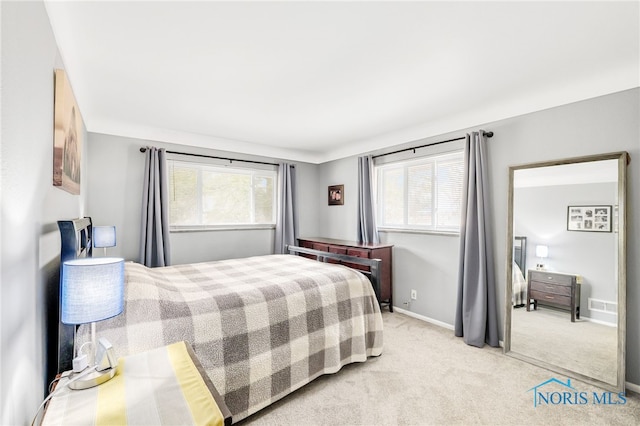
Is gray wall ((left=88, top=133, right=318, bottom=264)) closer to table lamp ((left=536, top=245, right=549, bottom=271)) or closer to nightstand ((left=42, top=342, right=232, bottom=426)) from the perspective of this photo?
nightstand ((left=42, top=342, right=232, bottom=426))

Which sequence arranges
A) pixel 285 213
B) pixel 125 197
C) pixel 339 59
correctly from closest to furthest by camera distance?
pixel 339 59 < pixel 125 197 < pixel 285 213

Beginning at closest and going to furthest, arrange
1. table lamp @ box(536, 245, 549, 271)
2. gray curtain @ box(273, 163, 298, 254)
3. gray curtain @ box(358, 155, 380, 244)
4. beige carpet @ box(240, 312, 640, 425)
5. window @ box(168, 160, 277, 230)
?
beige carpet @ box(240, 312, 640, 425) → table lamp @ box(536, 245, 549, 271) → window @ box(168, 160, 277, 230) → gray curtain @ box(358, 155, 380, 244) → gray curtain @ box(273, 163, 298, 254)

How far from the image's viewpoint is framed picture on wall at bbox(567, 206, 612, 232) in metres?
2.25

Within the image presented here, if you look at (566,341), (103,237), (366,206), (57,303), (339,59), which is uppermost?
(339,59)

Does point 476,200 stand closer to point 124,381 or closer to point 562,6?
point 562,6

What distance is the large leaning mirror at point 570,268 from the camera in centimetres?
219

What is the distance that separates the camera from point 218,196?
4.18 m

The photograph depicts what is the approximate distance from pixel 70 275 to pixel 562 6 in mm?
2551

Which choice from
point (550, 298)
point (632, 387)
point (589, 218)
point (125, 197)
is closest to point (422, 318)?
point (550, 298)

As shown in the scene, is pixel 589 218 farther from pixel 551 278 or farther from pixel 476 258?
pixel 476 258

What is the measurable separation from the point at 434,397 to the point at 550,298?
1.45 metres

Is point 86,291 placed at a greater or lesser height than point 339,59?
lesser

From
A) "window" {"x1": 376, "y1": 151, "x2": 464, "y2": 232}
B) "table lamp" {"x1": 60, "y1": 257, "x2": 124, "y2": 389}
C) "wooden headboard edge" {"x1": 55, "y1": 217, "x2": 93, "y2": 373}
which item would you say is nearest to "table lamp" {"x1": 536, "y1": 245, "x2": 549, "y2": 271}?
"window" {"x1": 376, "y1": 151, "x2": 464, "y2": 232}

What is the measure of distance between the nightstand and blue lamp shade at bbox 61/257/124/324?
237 millimetres
